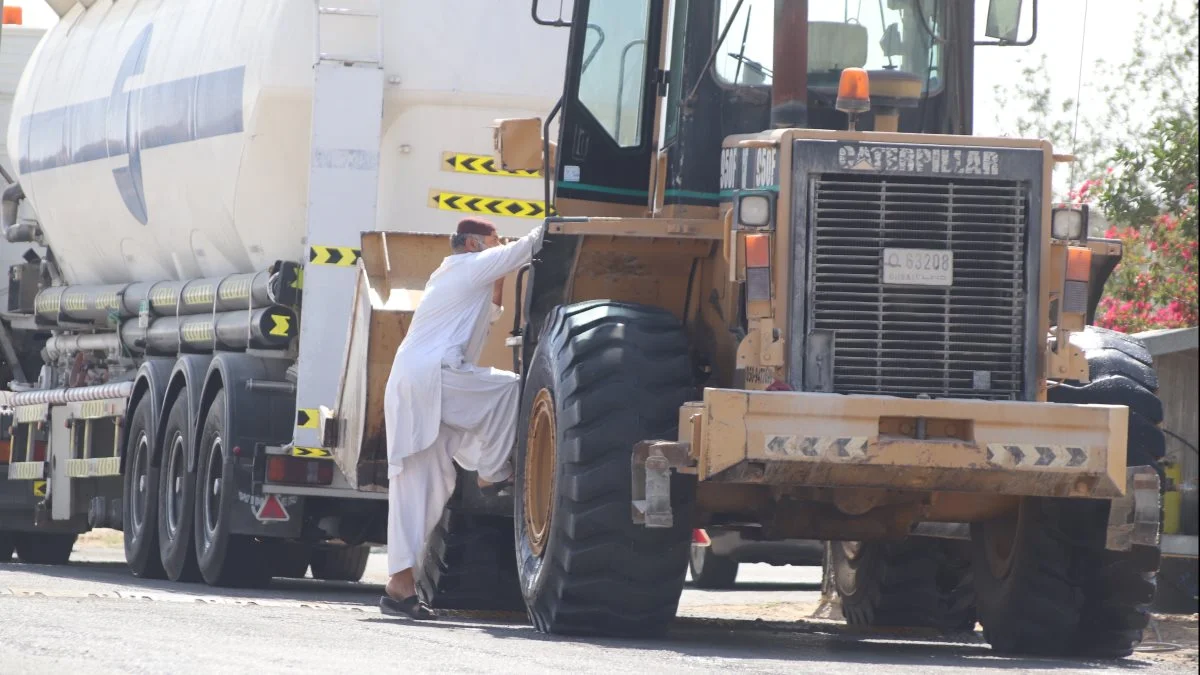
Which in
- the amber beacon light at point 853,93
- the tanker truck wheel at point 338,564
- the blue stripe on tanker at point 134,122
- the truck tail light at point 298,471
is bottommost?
the tanker truck wheel at point 338,564

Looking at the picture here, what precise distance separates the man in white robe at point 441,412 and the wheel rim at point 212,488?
366cm

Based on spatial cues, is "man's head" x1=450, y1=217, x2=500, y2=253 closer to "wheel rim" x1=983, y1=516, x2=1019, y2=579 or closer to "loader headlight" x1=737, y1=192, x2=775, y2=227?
"loader headlight" x1=737, y1=192, x2=775, y2=227

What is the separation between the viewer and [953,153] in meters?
9.41

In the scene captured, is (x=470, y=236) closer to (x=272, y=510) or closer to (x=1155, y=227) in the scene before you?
(x=272, y=510)

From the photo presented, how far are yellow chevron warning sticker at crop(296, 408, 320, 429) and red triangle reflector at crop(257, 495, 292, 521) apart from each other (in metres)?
0.54

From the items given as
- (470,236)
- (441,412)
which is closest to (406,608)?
(441,412)

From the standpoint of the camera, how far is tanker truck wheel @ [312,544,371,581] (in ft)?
61.4

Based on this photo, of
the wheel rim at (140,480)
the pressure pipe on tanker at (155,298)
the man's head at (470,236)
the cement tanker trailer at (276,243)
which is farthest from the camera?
the wheel rim at (140,480)

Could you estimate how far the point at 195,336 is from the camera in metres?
15.6

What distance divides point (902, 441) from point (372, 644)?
2.17 metres

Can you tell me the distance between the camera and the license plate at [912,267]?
9391 millimetres

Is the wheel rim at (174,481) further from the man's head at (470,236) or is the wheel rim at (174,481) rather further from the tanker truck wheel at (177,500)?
the man's head at (470,236)

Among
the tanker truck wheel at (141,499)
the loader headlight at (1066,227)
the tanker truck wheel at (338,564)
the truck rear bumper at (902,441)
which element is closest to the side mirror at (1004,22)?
the loader headlight at (1066,227)

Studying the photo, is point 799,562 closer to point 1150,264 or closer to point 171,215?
point 1150,264
